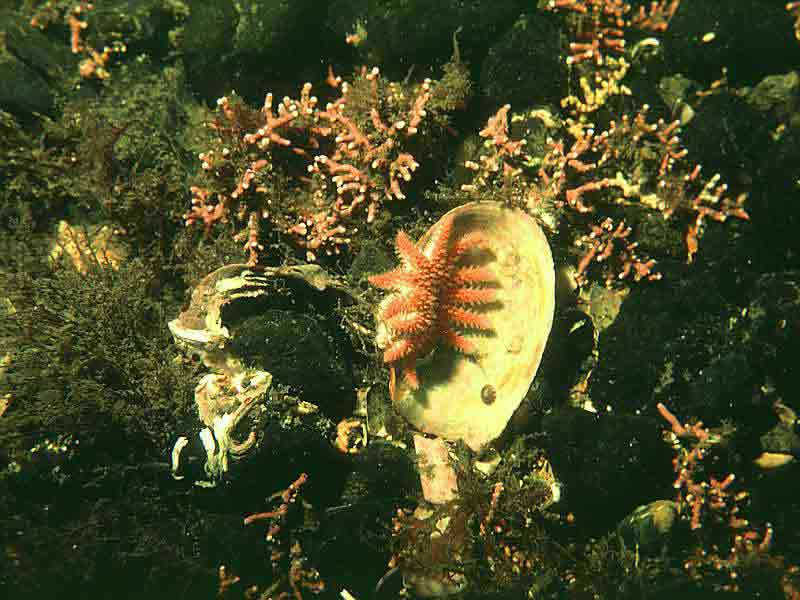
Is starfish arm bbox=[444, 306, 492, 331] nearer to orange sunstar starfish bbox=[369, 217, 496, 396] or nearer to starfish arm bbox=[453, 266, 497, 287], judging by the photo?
orange sunstar starfish bbox=[369, 217, 496, 396]

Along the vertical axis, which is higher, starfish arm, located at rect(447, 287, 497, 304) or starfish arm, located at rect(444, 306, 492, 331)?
starfish arm, located at rect(447, 287, 497, 304)

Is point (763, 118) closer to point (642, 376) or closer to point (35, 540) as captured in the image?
point (642, 376)

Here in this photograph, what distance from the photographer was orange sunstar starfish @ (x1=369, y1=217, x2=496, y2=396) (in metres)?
4.15

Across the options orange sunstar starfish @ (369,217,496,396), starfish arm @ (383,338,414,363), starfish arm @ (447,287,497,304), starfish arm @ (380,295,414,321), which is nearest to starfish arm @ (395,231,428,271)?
orange sunstar starfish @ (369,217,496,396)

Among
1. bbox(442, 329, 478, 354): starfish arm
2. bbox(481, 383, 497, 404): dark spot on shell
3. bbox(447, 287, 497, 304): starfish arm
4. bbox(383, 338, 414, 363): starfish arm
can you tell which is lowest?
bbox(481, 383, 497, 404): dark spot on shell

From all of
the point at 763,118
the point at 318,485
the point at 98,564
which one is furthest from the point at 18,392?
the point at 763,118

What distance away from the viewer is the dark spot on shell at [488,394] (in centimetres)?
437

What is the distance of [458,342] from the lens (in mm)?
4426

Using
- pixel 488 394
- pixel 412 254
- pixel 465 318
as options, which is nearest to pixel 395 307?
pixel 412 254

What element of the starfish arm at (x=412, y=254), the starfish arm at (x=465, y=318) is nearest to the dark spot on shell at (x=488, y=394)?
the starfish arm at (x=465, y=318)

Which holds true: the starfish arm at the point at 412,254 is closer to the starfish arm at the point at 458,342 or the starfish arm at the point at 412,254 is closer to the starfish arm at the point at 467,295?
the starfish arm at the point at 467,295

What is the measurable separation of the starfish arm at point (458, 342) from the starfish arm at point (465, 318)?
85 mm

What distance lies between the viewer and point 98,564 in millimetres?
4406

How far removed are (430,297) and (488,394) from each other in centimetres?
86
